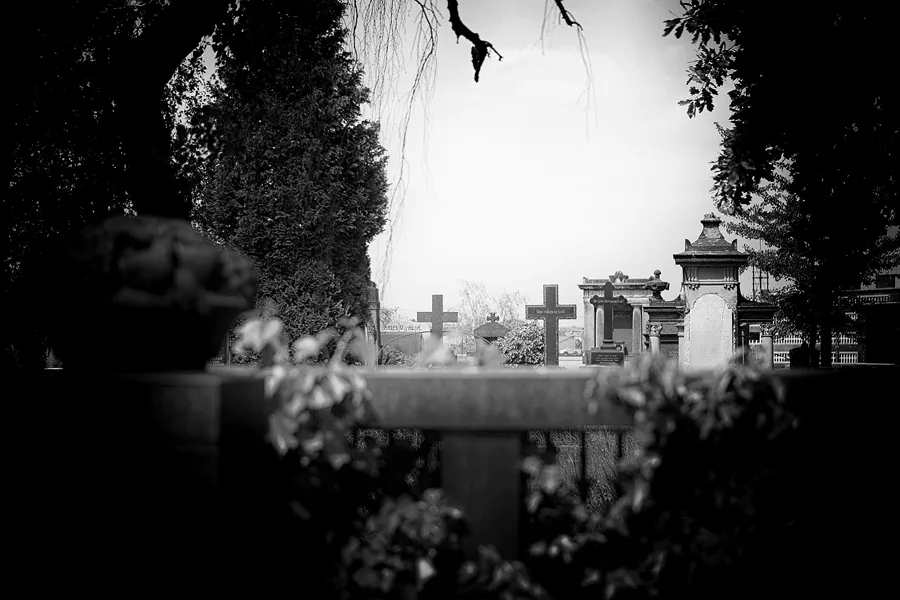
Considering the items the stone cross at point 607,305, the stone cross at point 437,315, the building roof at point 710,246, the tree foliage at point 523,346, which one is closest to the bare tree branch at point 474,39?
the building roof at point 710,246

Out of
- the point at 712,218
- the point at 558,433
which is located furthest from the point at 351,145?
the point at 558,433

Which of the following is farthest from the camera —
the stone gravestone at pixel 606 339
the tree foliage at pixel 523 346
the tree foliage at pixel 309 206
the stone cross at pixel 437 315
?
the stone cross at pixel 437 315

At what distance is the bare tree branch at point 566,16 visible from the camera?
3.82m

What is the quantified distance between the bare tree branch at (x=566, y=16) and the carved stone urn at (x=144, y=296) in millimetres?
2875

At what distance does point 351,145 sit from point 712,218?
944cm

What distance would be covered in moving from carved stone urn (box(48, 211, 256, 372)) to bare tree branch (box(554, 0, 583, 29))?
287 cm

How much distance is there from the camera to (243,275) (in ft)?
5.82

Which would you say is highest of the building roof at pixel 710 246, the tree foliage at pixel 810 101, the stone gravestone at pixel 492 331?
the building roof at pixel 710 246

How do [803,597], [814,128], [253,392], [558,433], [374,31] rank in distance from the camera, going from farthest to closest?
1. [558,433]
2. [814,128]
3. [374,31]
4. [803,597]
5. [253,392]

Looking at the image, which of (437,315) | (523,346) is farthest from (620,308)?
(437,315)

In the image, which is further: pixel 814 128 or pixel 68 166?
pixel 68 166

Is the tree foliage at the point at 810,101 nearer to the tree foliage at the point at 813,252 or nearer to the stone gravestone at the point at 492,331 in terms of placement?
the tree foliage at the point at 813,252

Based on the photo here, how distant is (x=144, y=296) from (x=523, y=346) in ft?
60.2

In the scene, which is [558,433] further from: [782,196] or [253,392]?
[782,196]
